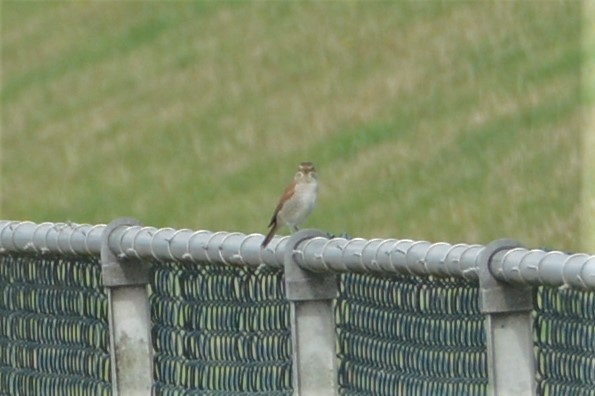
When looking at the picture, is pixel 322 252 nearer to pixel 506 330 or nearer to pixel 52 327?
pixel 506 330

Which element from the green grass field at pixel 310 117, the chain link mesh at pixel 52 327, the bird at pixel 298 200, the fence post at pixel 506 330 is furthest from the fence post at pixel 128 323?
the green grass field at pixel 310 117

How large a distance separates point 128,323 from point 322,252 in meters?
1.07

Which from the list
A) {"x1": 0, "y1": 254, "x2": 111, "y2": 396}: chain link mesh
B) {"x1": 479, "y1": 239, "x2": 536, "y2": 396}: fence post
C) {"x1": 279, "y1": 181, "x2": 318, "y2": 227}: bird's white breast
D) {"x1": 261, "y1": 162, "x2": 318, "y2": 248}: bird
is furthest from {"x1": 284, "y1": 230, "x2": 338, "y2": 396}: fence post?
{"x1": 279, "y1": 181, "x2": 318, "y2": 227}: bird's white breast

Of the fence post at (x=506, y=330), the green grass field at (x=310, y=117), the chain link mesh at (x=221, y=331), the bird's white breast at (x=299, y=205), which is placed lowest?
the fence post at (x=506, y=330)

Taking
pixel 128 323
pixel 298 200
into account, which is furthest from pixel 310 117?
pixel 128 323

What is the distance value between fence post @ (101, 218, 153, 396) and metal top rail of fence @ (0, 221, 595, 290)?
0.06 meters

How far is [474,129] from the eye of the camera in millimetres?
20406

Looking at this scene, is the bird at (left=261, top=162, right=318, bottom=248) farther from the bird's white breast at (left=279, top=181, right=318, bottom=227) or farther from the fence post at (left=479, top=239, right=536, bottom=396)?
the fence post at (left=479, top=239, right=536, bottom=396)

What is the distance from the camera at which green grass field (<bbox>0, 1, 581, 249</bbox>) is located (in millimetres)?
19234

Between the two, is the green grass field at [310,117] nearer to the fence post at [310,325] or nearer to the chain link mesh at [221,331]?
the chain link mesh at [221,331]

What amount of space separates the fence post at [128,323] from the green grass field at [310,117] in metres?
10.1

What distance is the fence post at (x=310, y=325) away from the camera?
5.79 metres

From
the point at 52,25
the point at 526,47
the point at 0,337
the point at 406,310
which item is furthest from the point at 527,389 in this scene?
the point at 52,25

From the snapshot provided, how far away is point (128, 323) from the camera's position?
6.60m
